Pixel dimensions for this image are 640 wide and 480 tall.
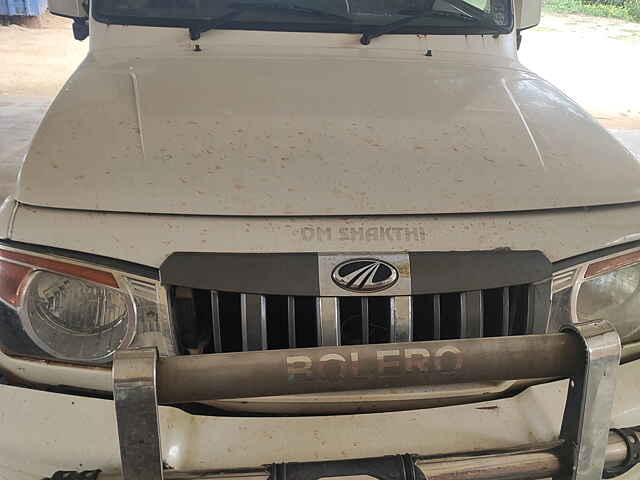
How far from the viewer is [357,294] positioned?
1.46 meters

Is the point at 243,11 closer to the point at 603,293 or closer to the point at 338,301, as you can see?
the point at 338,301

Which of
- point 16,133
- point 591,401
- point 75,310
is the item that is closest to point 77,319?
point 75,310

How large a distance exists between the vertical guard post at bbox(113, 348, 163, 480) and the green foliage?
21659 mm

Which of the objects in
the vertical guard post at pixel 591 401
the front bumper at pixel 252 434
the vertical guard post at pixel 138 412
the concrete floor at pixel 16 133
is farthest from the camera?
the concrete floor at pixel 16 133

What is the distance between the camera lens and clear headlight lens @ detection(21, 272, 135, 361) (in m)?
1.52

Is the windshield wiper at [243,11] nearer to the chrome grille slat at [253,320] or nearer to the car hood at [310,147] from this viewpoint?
the car hood at [310,147]

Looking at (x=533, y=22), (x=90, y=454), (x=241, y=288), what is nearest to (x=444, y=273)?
(x=241, y=288)

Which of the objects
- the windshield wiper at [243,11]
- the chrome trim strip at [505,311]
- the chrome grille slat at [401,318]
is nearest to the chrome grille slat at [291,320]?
the chrome grille slat at [401,318]

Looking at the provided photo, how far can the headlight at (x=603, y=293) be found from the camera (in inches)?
62.9

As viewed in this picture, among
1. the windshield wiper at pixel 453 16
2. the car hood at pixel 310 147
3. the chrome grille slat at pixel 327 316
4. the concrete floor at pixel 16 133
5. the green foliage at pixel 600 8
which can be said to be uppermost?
the windshield wiper at pixel 453 16

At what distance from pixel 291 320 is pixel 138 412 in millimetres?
447

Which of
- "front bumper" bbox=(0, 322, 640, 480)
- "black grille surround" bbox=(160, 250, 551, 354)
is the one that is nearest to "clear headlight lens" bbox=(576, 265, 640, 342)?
"black grille surround" bbox=(160, 250, 551, 354)

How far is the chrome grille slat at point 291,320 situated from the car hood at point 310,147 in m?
0.20

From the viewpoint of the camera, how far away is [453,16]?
2602mm
